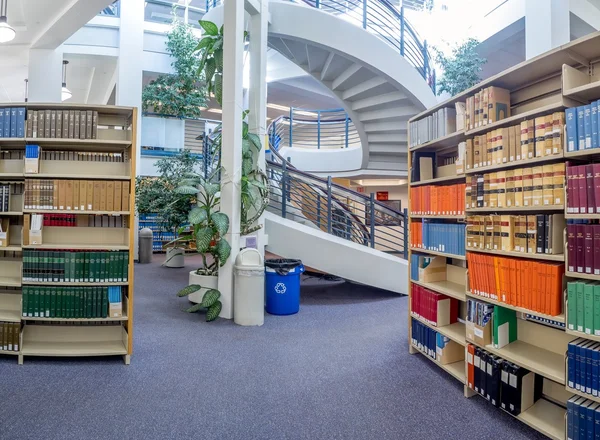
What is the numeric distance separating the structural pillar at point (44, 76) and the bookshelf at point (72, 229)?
2905 millimetres

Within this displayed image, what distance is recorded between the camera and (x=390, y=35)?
6375 millimetres

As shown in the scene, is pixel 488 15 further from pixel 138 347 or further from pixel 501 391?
pixel 138 347

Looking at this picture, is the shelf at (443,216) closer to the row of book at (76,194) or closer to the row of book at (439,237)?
the row of book at (439,237)

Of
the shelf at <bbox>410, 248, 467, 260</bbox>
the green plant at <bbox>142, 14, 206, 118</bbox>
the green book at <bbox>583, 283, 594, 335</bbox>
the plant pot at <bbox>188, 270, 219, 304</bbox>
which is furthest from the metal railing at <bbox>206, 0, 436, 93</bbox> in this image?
the green book at <bbox>583, 283, 594, 335</bbox>

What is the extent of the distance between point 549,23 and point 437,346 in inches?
186

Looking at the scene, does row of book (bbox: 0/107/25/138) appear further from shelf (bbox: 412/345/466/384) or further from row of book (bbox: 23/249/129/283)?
shelf (bbox: 412/345/466/384)

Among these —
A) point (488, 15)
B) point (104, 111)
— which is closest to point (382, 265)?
point (104, 111)

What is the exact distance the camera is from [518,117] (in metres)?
2.22

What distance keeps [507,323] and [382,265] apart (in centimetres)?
284

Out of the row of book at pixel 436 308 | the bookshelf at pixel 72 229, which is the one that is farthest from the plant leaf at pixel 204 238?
the row of book at pixel 436 308

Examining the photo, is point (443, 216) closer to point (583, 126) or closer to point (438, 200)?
point (438, 200)

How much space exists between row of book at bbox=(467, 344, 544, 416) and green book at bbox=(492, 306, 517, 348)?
0.40 ft

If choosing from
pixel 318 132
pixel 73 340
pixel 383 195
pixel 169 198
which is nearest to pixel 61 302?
pixel 73 340

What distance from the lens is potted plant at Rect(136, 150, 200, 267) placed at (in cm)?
684
